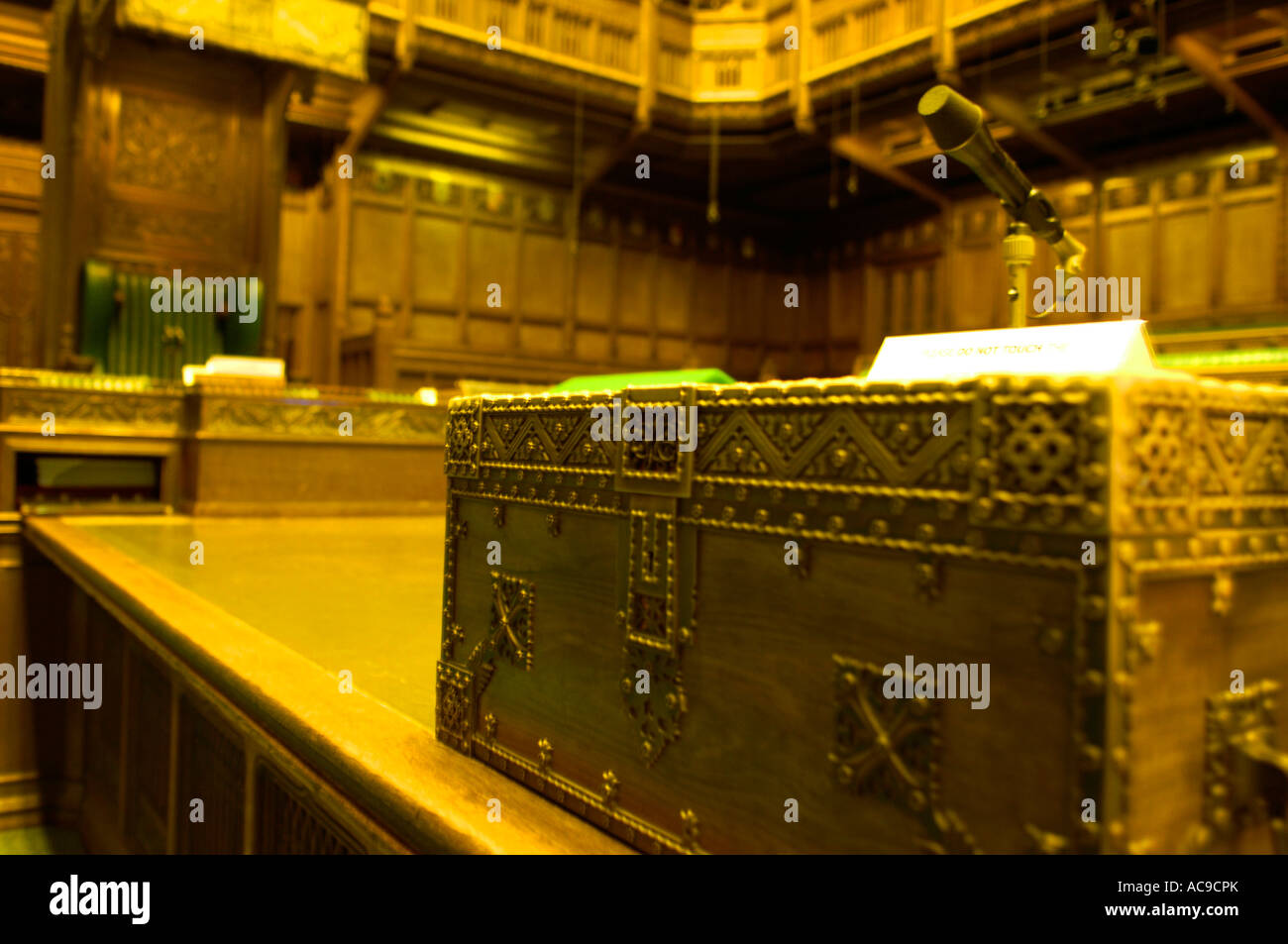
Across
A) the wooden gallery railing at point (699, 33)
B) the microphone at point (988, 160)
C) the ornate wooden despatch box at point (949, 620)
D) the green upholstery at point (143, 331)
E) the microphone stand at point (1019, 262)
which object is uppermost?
the wooden gallery railing at point (699, 33)

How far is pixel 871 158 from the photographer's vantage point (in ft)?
27.7

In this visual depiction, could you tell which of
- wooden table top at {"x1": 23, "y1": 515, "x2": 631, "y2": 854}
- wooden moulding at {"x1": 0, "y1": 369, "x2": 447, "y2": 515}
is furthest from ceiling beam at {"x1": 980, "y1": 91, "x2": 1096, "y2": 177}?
wooden table top at {"x1": 23, "y1": 515, "x2": 631, "y2": 854}

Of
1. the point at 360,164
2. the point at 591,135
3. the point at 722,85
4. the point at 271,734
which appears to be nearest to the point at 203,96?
the point at 360,164

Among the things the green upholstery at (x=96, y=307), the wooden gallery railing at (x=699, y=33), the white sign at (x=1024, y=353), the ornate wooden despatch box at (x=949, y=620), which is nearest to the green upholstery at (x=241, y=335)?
the green upholstery at (x=96, y=307)

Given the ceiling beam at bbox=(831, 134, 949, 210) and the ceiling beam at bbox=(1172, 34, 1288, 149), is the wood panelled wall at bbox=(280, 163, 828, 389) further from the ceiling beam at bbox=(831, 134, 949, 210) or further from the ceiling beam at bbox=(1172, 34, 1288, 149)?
the ceiling beam at bbox=(1172, 34, 1288, 149)

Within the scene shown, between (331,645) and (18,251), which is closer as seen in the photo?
(331,645)

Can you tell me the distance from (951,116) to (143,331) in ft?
19.5

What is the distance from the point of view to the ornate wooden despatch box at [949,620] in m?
0.54

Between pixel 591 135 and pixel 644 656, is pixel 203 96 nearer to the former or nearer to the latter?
Result: pixel 591 135

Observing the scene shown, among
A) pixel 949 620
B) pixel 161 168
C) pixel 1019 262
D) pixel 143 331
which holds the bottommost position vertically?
pixel 949 620

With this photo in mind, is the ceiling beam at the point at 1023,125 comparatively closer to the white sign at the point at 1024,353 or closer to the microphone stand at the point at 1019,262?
the microphone stand at the point at 1019,262

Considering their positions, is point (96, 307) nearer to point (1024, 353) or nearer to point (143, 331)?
point (143, 331)

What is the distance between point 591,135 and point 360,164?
7.22ft

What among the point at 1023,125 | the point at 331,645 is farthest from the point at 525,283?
the point at 331,645
